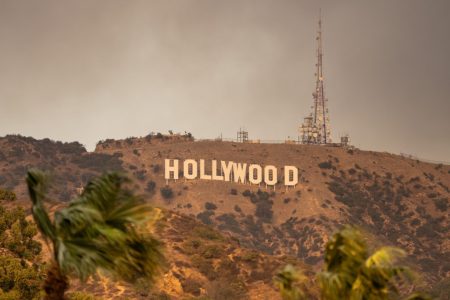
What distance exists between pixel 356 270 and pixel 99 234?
3.81 metres

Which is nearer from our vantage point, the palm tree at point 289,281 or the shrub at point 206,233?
the palm tree at point 289,281

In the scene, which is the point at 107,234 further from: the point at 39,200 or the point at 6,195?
the point at 6,195

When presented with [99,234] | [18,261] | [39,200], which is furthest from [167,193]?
[99,234]

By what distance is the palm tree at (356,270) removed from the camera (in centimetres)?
1475

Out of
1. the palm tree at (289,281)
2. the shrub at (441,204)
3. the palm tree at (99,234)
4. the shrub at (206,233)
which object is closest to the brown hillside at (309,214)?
the shrub at (441,204)

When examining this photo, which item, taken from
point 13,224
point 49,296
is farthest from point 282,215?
point 49,296

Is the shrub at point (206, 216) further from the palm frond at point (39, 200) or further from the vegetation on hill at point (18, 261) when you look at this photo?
the palm frond at point (39, 200)

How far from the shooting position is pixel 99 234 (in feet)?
50.6

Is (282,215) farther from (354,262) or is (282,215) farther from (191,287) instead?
(354,262)

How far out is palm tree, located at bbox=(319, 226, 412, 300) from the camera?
1475 cm

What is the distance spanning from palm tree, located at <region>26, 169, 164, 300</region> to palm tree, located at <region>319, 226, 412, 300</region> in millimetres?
2671

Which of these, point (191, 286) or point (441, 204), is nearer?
point (191, 286)

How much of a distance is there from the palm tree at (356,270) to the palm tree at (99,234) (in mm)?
2671

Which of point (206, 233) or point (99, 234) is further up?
point (99, 234)
